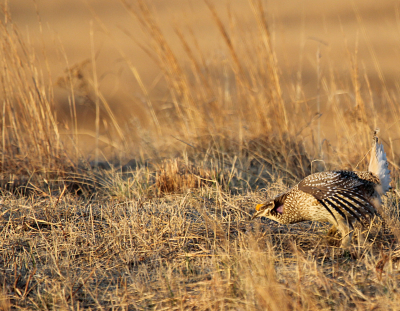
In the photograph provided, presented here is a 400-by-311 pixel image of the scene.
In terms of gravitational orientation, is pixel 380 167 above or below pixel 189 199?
above

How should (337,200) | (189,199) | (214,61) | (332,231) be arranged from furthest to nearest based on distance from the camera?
(214,61) → (189,199) → (332,231) → (337,200)

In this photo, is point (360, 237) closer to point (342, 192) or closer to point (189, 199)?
point (342, 192)

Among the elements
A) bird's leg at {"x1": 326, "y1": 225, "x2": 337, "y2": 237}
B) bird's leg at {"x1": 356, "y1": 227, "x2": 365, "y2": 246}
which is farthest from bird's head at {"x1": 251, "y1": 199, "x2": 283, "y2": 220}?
bird's leg at {"x1": 356, "y1": 227, "x2": 365, "y2": 246}

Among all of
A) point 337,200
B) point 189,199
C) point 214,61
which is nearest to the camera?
point 337,200

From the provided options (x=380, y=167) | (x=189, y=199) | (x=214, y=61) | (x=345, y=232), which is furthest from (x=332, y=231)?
(x=214, y=61)

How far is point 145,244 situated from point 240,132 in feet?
6.84

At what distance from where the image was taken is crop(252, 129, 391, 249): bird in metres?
2.79

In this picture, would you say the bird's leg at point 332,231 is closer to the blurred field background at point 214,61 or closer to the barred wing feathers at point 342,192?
the barred wing feathers at point 342,192

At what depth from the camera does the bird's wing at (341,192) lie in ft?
9.11

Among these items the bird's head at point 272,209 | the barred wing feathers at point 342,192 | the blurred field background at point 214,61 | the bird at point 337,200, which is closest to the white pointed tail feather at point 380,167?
the bird at point 337,200

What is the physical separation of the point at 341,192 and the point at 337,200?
0.08 m

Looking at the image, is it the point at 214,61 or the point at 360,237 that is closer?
the point at 360,237

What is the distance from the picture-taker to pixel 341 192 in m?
2.85

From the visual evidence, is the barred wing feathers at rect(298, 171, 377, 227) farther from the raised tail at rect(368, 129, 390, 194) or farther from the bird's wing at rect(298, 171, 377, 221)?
the raised tail at rect(368, 129, 390, 194)
